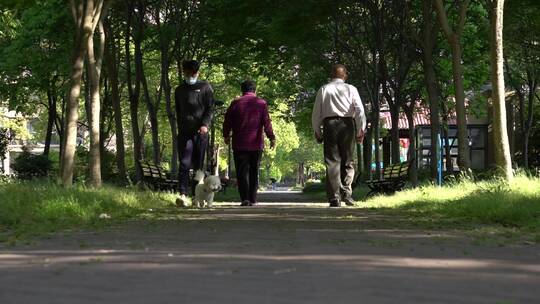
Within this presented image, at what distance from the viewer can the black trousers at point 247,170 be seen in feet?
41.7

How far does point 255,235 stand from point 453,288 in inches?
121

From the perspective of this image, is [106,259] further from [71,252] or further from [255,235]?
[255,235]

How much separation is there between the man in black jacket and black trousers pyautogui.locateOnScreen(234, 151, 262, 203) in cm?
60

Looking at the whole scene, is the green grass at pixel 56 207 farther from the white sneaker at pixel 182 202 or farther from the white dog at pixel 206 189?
the white dog at pixel 206 189

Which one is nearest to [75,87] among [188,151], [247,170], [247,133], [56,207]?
[188,151]

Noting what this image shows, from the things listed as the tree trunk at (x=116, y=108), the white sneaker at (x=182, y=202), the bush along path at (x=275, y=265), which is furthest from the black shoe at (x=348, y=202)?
the tree trunk at (x=116, y=108)

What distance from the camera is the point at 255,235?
277 inches

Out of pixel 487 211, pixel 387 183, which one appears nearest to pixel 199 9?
pixel 387 183

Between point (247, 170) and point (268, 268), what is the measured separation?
7.97 metres

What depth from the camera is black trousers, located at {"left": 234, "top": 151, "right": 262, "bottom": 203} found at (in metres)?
12.7

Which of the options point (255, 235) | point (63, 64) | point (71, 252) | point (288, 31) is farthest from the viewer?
point (63, 64)

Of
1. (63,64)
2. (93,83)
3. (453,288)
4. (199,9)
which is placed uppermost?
(199,9)

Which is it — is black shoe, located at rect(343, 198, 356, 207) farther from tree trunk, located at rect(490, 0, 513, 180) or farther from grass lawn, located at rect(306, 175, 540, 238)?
tree trunk, located at rect(490, 0, 513, 180)

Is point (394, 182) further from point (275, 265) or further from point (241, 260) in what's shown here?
point (275, 265)
